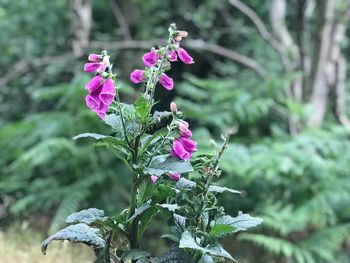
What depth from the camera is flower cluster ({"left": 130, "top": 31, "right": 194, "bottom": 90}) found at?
1213mm

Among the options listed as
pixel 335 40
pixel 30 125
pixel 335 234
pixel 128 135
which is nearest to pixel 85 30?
pixel 30 125

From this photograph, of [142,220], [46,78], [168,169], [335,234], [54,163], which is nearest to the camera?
[168,169]

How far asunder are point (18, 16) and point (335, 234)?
4.17 m

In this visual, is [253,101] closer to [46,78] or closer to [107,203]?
[107,203]

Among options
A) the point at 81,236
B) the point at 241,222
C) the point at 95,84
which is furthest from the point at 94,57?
the point at 241,222

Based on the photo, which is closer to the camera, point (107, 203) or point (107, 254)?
point (107, 254)

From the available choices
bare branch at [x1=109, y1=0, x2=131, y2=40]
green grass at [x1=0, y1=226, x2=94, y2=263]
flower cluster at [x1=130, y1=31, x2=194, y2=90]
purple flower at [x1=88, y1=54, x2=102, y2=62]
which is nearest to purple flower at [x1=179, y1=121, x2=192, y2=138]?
flower cluster at [x1=130, y1=31, x2=194, y2=90]

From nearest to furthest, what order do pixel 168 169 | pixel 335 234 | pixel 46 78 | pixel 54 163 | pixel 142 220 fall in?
pixel 168 169
pixel 142 220
pixel 335 234
pixel 54 163
pixel 46 78

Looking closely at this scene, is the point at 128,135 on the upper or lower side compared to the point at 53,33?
upper

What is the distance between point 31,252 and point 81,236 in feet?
5.04

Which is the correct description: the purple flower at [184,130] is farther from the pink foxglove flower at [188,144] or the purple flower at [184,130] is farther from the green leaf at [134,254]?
the green leaf at [134,254]

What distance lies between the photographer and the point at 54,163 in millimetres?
4742

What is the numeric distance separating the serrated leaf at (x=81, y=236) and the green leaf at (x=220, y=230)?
0.85 ft

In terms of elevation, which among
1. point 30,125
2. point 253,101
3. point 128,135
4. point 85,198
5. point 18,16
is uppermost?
point 128,135
